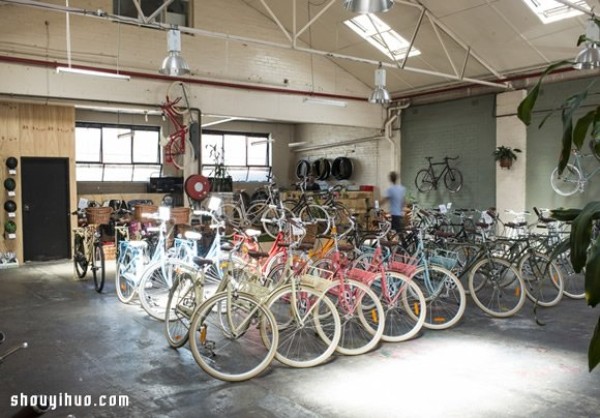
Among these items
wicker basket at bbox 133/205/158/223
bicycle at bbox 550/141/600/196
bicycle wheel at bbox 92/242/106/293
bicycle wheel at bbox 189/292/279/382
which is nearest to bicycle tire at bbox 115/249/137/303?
bicycle wheel at bbox 92/242/106/293

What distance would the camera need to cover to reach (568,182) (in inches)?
344

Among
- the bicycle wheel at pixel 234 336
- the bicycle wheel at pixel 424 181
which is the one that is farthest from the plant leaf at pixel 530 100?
the bicycle wheel at pixel 424 181

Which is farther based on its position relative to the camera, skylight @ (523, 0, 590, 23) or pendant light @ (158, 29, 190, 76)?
skylight @ (523, 0, 590, 23)

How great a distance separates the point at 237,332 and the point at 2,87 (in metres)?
6.38

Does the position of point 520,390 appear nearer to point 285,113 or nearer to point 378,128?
point 285,113

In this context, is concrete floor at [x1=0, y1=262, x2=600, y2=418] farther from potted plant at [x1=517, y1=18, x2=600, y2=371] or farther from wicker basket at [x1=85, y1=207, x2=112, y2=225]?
potted plant at [x1=517, y1=18, x2=600, y2=371]

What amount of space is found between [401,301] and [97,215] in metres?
4.22

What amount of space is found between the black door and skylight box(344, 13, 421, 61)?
5783 mm

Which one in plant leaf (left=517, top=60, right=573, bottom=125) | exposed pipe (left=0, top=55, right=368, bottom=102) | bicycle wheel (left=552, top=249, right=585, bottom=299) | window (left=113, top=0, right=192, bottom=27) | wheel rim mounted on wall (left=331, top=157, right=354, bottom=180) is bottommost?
bicycle wheel (left=552, top=249, right=585, bottom=299)

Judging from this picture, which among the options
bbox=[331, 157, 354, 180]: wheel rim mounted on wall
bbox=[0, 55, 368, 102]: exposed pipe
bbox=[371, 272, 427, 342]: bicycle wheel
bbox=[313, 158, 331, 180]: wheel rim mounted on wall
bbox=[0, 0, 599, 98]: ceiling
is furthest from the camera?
bbox=[313, 158, 331, 180]: wheel rim mounted on wall

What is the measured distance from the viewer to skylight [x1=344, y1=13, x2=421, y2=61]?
9305mm

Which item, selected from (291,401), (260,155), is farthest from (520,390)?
(260,155)

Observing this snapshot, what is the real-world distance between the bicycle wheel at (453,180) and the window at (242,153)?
19.5 ft

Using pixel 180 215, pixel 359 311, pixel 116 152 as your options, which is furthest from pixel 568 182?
pixel 116 152
